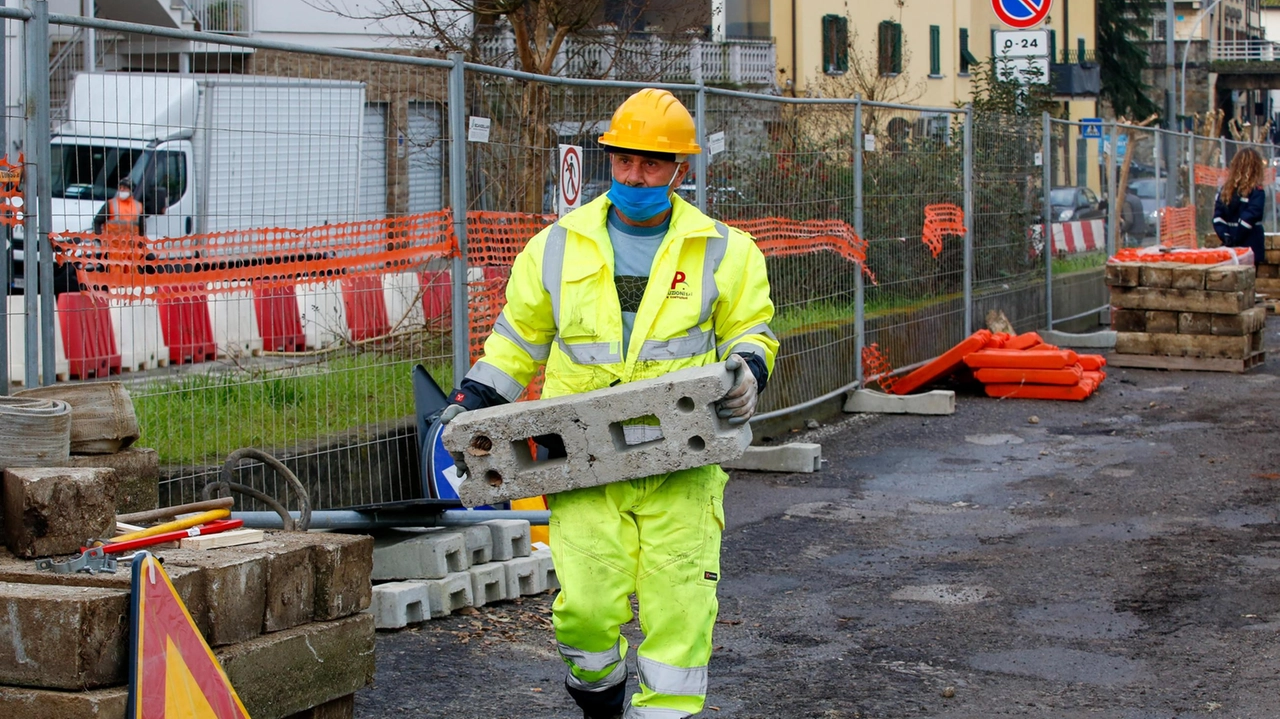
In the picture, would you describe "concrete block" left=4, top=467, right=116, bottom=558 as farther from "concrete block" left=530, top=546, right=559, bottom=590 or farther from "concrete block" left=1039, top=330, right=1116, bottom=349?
"concrete block" left=1039, top=330, right=1116, bottom=349

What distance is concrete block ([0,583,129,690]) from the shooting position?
3859mm

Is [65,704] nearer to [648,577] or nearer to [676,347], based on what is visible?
[648,577]

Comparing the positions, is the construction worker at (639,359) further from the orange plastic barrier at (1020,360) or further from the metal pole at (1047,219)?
the metal pole at (1047,219)

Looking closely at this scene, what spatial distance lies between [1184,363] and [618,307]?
1176cm

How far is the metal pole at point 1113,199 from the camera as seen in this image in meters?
17.8

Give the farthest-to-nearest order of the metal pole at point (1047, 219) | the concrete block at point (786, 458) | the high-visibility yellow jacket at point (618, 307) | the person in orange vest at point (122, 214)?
the metal pole at point (1047, 219) → the concrete block at point (786, 458) → the person in orange vest at point (122, 214) → the high-visibility yellow jacket at point (618, 307)

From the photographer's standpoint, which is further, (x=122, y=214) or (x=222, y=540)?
(x=122, y=214)

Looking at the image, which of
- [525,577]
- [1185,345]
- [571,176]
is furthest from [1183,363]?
[525,577]

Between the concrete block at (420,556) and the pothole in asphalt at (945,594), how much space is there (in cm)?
193

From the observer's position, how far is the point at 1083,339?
16.6 m

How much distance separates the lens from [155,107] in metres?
5.87

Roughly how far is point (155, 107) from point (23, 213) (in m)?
0.72

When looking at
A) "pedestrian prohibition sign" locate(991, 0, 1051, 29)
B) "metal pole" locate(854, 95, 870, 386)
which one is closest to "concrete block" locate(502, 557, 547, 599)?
"metal pole" locate(854, 95, 870, 386)

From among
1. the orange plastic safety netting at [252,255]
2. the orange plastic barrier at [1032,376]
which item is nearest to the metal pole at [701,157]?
the orange plastic safety netting at [252,255]
